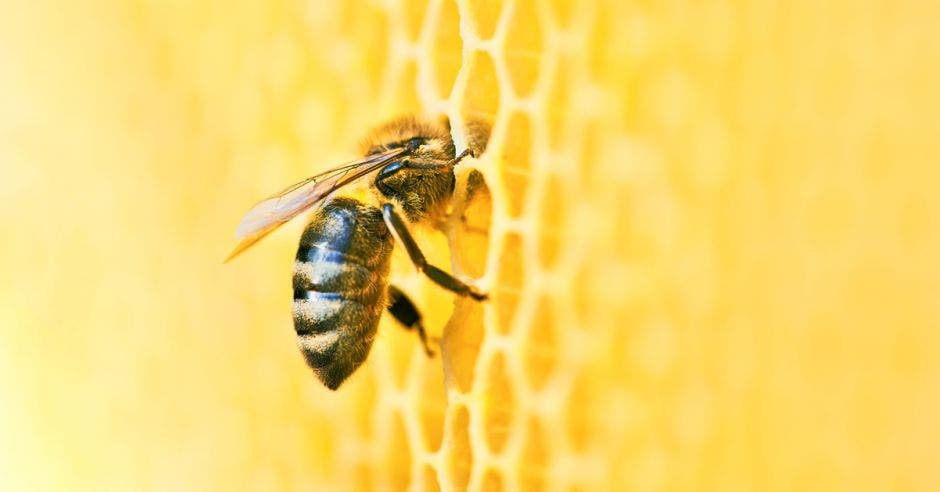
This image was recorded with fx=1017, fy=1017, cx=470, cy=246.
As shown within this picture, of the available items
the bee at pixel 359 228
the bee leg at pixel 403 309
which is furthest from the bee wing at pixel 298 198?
the bee leg at pixel 403 309

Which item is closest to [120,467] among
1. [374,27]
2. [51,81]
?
[51,81]

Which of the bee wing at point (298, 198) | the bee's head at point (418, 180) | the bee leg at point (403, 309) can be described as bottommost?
the bee leg at point (403, 309)

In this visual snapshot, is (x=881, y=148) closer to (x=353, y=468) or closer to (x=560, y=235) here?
(x=560, y=235)

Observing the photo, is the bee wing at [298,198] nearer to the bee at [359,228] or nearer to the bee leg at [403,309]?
the bee at [359,228]

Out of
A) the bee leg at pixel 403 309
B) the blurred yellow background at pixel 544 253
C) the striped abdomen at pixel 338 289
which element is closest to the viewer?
the striped abdomen at pixel 338 289

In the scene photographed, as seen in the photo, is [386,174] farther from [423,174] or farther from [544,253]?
[544,253]

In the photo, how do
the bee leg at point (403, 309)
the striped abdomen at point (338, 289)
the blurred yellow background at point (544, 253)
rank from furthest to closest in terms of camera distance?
1. the blurred yellow background at point (544, 253)
2. the bee leg at point (403, 309)
3. the striped abdomen at point (338, 289)

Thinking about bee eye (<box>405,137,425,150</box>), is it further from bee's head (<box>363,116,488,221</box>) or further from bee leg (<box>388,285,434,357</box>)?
bee leg (<box>388,285,434,357</box>)

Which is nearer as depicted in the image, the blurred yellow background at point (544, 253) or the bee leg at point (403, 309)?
the bee leg at point (403, 309)

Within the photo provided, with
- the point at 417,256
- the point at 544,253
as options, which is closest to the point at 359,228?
the point at 417,256
